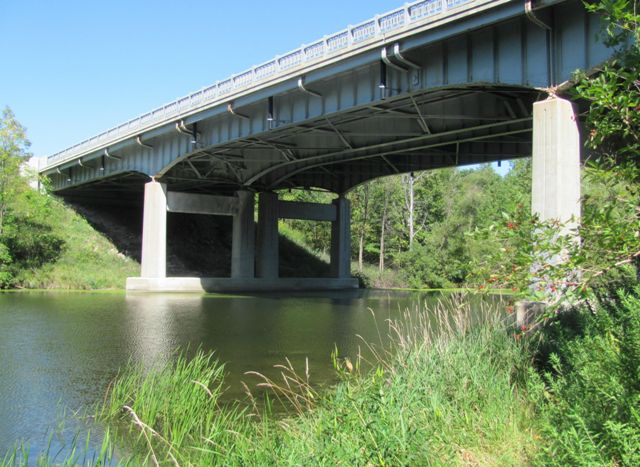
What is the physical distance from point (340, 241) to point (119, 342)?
36.1 metres

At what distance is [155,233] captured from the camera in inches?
1731

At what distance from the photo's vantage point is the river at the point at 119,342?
9594mm

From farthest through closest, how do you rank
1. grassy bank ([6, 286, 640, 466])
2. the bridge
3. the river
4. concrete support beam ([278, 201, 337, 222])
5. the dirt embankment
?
the dirt embankment < concrete support beam ([278, 201, 337, 222]) < the bridge < the river < grassy bank ([6, 286, 640, 466])

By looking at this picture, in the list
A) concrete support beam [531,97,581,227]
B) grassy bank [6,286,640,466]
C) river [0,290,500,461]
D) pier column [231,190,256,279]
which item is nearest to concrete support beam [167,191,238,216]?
pier column [231,190,256,279]

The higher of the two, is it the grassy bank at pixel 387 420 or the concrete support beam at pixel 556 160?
the concrete support beam at pixel 556 160

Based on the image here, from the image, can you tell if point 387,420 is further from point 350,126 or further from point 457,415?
point 350,126

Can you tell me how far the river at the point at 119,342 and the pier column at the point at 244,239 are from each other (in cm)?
1530

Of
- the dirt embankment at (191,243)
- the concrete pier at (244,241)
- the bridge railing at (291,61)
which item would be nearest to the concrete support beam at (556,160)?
the bridge railing at (291,61)

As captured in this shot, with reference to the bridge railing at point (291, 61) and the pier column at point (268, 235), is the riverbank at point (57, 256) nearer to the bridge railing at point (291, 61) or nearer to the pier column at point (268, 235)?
the bridge railing at point (291, 61)

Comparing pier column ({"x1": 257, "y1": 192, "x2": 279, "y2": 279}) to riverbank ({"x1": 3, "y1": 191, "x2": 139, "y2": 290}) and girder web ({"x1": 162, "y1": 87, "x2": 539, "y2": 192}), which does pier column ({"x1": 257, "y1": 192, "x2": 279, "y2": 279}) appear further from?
riverbank ({"x1": 3, "y1": 191, "x2": 139, "y2": 290})

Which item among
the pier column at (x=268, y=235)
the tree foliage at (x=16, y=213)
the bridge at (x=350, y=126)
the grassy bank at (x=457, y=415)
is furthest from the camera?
the pier column at (x=268, y=235)

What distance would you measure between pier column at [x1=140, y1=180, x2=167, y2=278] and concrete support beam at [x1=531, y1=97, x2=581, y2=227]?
97.5ft

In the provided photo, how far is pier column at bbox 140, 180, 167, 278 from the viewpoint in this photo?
43688 millimetres

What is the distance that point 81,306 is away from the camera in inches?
1123
